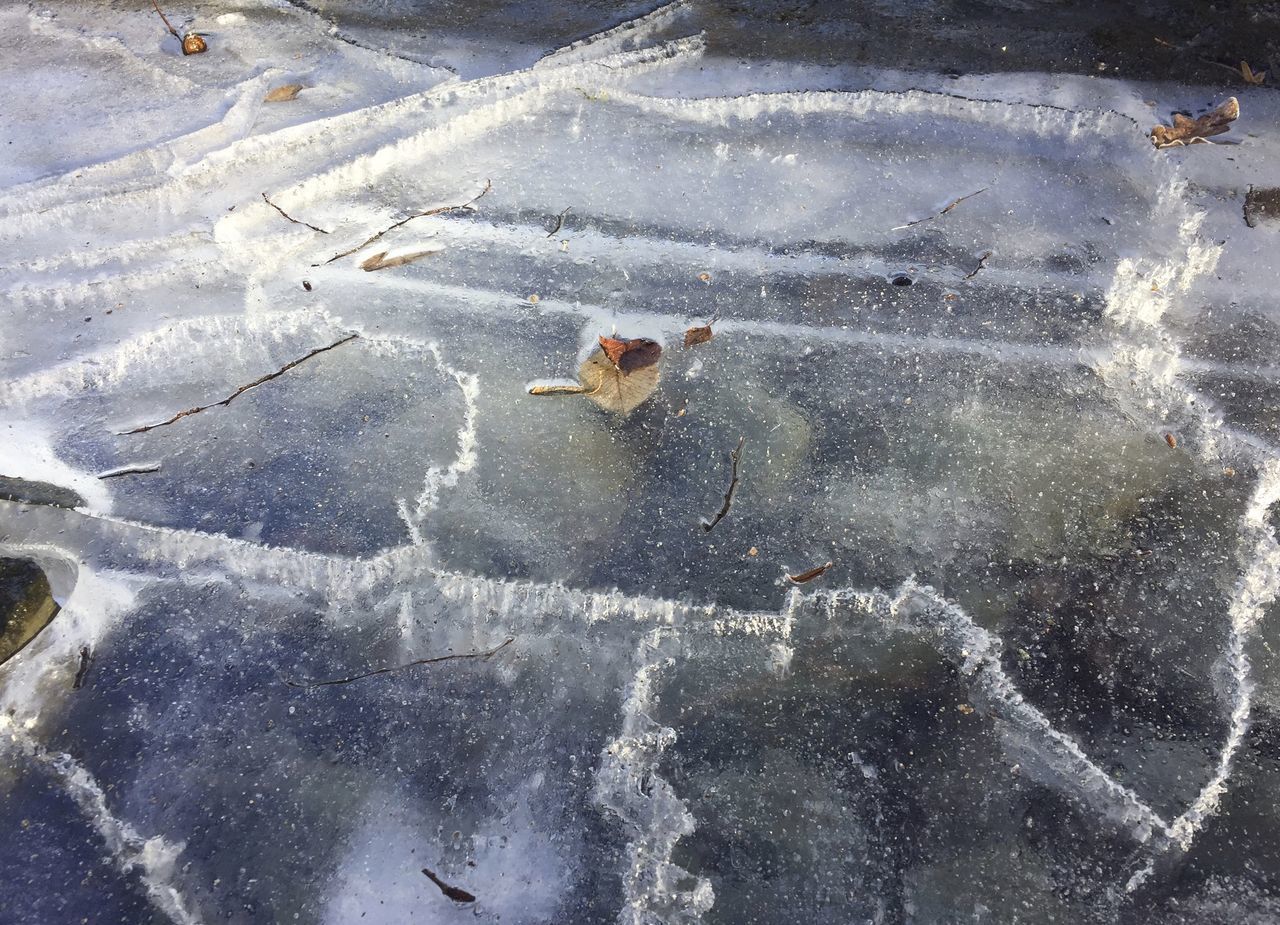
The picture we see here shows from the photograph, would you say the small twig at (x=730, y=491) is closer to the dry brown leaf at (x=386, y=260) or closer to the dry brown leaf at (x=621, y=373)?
the dry brown leaf at (x=621, y=373)

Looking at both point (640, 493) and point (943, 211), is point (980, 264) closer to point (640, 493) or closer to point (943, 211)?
point (943, 211)

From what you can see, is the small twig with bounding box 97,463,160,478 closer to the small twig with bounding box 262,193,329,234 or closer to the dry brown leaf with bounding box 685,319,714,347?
the small twig with bounding box 262,193,329,234

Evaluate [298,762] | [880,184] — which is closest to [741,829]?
[298,762]

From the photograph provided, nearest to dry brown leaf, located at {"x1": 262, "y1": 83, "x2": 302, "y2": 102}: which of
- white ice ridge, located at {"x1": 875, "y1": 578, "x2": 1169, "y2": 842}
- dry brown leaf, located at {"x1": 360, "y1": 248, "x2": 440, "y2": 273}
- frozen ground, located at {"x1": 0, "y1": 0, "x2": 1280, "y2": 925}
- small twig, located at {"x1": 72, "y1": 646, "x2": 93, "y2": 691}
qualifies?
frozen ground, located at {"x1": 0, "y1": 0, "x2": 1280, "y2": 925}

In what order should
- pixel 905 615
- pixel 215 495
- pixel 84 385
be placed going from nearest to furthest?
pixel 905 615 → pixel 215 495 → pixel 84 385

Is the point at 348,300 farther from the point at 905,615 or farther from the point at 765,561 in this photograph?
the point at 905,615
